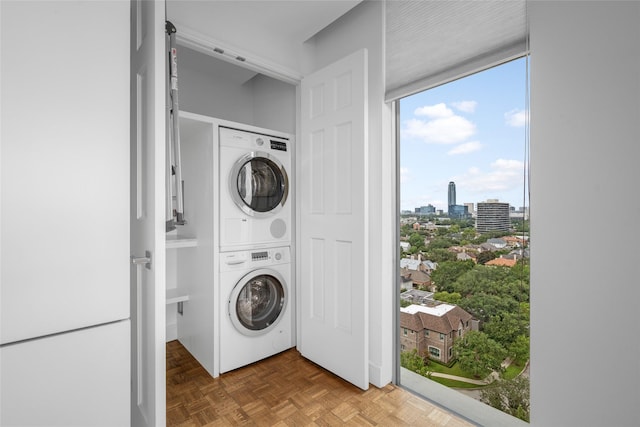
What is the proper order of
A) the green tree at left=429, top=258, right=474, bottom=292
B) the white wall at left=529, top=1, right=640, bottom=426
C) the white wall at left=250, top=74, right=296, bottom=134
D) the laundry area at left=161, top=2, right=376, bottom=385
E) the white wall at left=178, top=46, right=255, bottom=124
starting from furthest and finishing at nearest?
the white wall at left=178, top=46, right=255, bottom=124 → the white wall at left=250, top=74, right=296, bottom=134 → the laundry area at left=161, top=2, right=376, bottom=385 → the green tree at left=429, top=258, right=474, bottom=292 → the white wall at left=529, top=1, right=640, bottom=426

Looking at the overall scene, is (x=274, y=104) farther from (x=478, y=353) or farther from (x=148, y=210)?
(x=478, y=353)

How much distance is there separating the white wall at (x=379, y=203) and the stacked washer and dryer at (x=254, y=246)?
765 millimetres

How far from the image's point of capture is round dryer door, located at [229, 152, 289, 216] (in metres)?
2.19

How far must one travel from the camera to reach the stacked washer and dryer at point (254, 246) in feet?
7.05

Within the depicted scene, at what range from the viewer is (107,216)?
97cm

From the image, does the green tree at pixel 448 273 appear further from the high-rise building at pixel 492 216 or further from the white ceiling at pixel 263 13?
the white ceiling at pixel 263 13

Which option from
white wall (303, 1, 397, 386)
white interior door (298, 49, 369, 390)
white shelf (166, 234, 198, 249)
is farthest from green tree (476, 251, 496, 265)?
white shelf (166, 234, 198, 249)

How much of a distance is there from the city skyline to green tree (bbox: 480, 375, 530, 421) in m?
0.94

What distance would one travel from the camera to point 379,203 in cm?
202

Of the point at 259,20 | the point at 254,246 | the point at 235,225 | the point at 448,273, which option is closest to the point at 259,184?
the point at 235,225

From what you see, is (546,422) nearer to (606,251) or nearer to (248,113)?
(606,251)

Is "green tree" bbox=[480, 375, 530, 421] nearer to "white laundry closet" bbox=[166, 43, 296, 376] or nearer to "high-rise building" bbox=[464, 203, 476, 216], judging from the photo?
"high-rise building" bbox=[464, 203, 476, 216]

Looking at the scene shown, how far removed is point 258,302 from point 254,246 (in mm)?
Result: 460

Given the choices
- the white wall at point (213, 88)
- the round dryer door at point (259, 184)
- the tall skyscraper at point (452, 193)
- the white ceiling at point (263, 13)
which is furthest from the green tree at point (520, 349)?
the white wall at point (213, 88)
